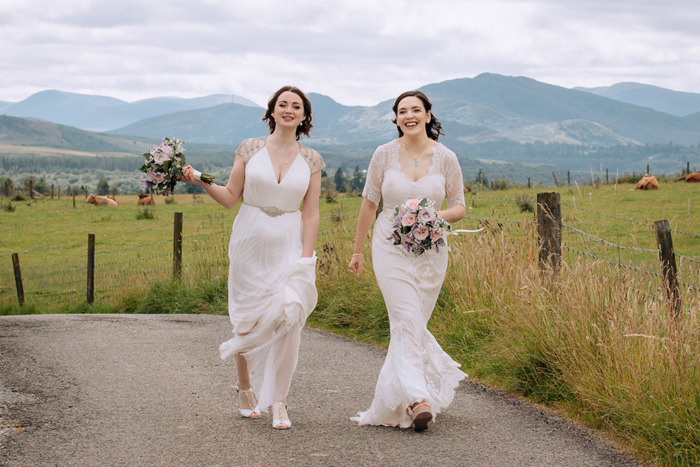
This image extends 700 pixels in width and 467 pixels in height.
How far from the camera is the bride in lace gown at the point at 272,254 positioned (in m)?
5.71

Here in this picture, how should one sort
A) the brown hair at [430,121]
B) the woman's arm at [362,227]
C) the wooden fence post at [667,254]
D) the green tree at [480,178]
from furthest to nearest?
the green tree at [480,178] < the wooden fence post at [667,254] < the woman's arm at [362,227] < the brown hair at [430,121]

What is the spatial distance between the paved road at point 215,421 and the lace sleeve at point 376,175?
1789 millimetres

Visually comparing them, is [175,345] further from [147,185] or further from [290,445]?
[290,445]

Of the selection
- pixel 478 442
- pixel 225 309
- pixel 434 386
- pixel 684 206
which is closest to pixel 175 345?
pixel 225 309

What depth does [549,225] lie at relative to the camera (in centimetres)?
810

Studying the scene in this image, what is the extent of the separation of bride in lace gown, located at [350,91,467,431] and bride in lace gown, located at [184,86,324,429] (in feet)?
1.85

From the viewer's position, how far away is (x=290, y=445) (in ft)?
16.8

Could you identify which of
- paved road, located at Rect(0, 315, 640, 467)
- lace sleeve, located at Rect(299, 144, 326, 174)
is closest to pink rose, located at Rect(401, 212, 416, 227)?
lace sleeve, located at Rect(299, 144, 326, 174)

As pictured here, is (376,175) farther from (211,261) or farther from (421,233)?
(211,261)

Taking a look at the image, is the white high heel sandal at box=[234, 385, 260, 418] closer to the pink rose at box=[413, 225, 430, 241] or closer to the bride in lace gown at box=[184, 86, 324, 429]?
the bride in lace gown at box=[184, 86, 324, 429]

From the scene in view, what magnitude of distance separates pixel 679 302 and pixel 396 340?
2572mm

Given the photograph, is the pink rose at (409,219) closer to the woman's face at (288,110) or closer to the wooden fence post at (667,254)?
the woman's face at (288,110)

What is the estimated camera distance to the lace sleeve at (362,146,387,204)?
6.15 m

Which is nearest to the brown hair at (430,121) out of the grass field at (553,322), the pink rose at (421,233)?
the pink rose at (421,233)
